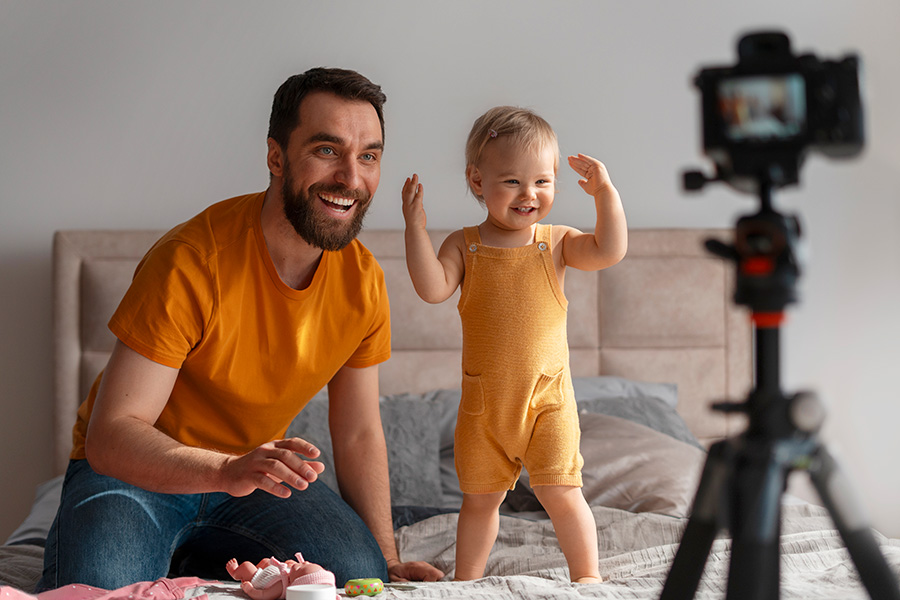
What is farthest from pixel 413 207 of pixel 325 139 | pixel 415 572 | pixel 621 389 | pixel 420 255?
pixel 621 389

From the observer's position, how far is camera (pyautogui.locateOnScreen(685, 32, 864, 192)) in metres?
0.70

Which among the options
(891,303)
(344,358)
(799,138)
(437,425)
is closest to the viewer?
(799,138)

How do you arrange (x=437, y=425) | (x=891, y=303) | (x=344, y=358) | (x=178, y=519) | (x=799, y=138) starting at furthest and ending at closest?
(x=891, y=303) → (x=437, y=425) → (x=344, y=358) → (x=178, y=519) → (x=799, y=138)

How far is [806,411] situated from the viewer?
2.23 ft

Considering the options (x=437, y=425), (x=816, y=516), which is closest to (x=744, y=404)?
(x=816, y=516)

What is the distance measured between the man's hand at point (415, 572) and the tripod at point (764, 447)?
914 millimetres

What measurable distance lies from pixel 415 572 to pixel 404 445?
2.19ft

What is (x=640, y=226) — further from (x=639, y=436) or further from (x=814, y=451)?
(x=814, y=451)

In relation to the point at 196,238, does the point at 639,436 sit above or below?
below

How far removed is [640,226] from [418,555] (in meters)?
1.56

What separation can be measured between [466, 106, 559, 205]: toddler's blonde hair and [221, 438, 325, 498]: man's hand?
67 centimetres

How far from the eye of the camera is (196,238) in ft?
5.32

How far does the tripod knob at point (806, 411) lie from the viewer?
2.23 ft

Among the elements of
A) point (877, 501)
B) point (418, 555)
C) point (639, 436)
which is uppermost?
point (639, 436)
